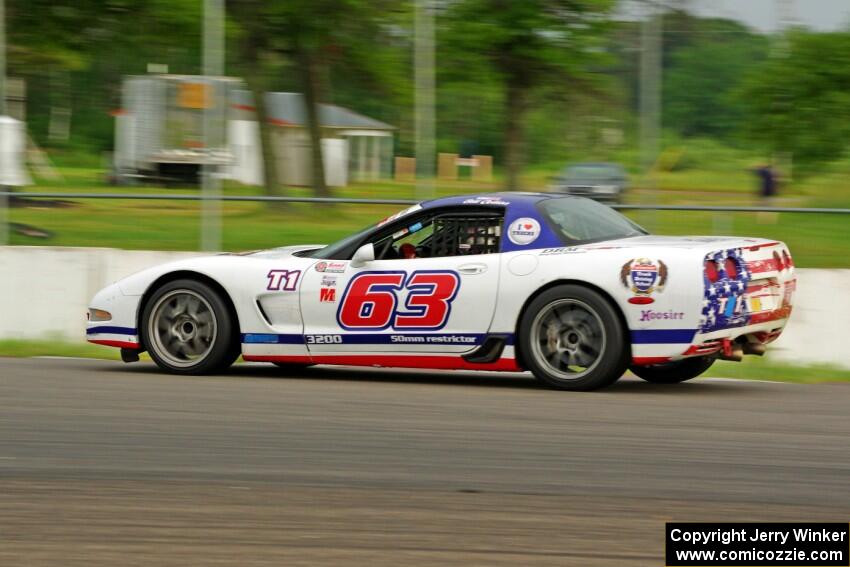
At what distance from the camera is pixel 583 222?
8.84 meters

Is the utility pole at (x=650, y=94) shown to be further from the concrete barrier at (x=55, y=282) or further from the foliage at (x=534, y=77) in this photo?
the concrete barrier at (x=55, y=282)

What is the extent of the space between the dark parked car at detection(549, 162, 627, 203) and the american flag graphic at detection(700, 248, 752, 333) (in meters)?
4.90

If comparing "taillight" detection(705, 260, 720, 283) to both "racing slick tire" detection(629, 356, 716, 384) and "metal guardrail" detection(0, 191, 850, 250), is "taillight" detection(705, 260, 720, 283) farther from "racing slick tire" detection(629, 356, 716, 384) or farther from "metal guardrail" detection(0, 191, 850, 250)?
"metal guardrail" detection(0, 191, 850, 250)

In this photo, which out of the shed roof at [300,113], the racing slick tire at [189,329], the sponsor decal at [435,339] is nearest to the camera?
the sponsor decal at [435,339]

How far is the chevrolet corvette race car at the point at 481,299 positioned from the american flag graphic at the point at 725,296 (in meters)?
0.01

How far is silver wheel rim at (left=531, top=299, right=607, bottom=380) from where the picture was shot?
8250 millimetres

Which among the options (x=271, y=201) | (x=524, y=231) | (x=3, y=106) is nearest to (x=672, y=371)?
(x=524, y=231)

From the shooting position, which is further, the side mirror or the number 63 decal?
the side mirror

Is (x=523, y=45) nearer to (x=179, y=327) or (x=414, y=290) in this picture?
(x=414, y=290)

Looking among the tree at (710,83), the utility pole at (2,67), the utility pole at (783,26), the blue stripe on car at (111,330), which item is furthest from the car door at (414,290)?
the utility pole at (2,67)

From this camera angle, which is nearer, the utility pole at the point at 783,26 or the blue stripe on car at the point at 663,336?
the blue stripe on car at the point at 663,336

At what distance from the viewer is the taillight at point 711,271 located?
7988 mm

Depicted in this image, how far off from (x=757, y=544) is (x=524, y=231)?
14.3 ft

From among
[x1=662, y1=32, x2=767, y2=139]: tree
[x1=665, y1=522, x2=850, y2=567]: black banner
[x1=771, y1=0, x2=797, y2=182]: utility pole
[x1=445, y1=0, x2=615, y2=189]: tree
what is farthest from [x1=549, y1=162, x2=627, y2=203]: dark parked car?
[x1=665, y1=522, x2=850, y2=567]: black banner
